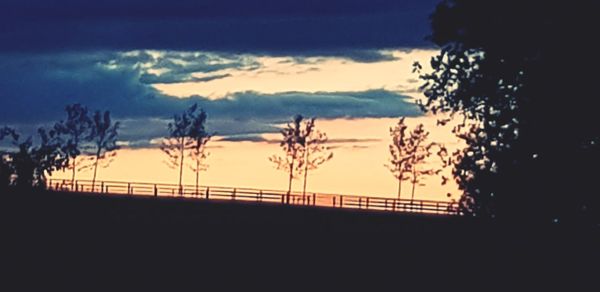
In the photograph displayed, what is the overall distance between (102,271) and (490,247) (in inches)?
481

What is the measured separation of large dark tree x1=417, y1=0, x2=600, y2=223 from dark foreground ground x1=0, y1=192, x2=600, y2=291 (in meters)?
0.95

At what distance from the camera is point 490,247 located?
143ft

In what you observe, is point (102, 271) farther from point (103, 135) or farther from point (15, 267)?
point (103, 135)

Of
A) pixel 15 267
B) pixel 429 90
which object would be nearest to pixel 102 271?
pixel 15 267

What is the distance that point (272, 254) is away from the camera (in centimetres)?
5009

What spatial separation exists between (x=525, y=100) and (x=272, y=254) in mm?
14360

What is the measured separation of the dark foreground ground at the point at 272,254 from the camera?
39.7 metres

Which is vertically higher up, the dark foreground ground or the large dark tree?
the large dark tree

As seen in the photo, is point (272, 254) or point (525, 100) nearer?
point (525, 100)

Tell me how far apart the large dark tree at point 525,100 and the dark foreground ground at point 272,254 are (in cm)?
95

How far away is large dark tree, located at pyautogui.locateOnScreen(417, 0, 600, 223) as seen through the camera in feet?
124

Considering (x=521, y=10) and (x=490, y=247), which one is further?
(x=490, y=247)

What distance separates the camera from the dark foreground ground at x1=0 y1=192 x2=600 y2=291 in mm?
39688

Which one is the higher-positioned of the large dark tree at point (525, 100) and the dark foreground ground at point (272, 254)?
the large dark tree at point (525, 100)
